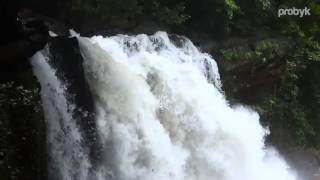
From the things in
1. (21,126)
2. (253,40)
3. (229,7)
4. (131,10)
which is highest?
(131,10)

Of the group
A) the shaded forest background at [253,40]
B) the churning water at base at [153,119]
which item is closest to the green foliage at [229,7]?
the shaded forest background at [253,40]

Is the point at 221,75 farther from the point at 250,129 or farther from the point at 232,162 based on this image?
the point at 232,162

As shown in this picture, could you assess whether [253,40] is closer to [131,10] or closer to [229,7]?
[229,7]

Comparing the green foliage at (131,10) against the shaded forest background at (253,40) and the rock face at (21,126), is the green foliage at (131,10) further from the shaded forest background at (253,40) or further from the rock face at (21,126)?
the rock face at (21,126)

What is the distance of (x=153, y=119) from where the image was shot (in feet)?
29.6

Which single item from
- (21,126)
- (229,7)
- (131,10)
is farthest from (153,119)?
(229,7)

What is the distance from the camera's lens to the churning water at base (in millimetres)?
7809

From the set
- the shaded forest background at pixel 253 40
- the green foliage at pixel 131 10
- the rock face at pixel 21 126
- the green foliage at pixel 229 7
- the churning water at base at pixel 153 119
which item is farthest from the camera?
the green foliage at pixel 229 7

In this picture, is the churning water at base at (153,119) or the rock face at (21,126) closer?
the rock face at (21,126)

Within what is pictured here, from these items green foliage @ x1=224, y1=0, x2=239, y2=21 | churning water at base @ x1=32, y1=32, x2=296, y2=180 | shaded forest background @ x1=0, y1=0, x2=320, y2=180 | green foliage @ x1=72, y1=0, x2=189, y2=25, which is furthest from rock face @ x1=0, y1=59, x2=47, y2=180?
green foliage @ x1=224, y1=0, x2=239, y2=21

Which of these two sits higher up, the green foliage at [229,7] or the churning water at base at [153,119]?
the green foliage at [229,7]

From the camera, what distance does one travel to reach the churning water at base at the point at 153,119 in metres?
7.81

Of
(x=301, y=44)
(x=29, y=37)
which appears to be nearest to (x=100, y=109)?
(x=29, y=37)

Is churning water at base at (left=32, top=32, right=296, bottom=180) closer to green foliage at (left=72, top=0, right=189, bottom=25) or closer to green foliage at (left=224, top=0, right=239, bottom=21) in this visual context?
green foliage at (left=72, top=0, right=189, bottom=25)
